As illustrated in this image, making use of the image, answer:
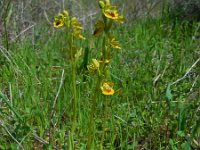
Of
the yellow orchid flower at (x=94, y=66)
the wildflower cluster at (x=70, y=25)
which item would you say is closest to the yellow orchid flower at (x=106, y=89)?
the yellow orchid flower at (x=94, y=66)

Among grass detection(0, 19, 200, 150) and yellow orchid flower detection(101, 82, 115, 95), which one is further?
grass detection(0, 19, 200, 150)

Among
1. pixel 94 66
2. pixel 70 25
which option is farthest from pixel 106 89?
pixel 70 25

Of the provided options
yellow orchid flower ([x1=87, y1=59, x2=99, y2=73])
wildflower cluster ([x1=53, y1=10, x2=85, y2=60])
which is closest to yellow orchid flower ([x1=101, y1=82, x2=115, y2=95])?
yellow orchid flower ([x1=87, y1=59, x2=99, y2=73])

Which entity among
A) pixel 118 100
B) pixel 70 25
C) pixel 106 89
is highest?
pixel 70 25

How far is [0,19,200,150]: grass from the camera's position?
182cm

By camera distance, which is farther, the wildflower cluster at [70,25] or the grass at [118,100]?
the grass at [118,100]

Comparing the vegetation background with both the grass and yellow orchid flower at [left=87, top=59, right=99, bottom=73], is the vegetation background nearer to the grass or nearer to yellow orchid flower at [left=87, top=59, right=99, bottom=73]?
the grass

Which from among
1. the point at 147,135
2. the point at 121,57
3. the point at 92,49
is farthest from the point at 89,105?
the point at 92,49

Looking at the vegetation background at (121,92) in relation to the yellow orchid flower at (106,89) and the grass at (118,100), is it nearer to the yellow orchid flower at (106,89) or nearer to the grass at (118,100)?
the grass at (118,100)

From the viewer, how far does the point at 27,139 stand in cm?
178

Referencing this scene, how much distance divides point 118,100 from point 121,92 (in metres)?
0.05

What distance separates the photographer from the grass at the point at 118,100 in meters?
1.82

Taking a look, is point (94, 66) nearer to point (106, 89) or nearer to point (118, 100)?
point (106, 89)

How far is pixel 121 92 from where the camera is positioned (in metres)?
2.23
